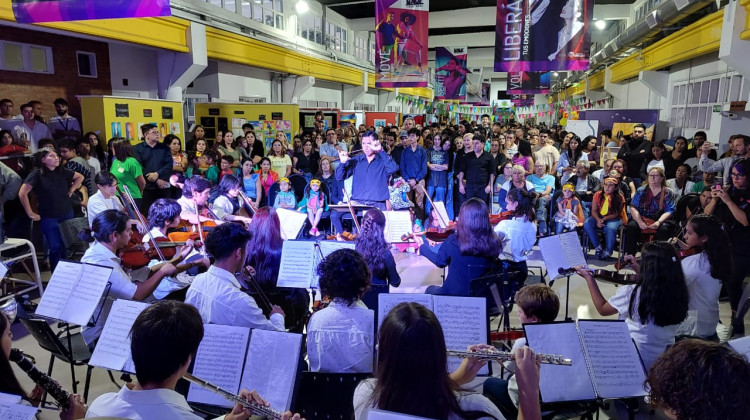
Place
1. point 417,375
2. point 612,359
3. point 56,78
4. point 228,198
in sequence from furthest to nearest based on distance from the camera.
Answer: point 56,78, point 228,198, point 612,359, point 417,375

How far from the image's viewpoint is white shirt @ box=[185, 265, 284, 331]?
8.70 feet

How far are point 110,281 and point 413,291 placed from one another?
3.22 meters

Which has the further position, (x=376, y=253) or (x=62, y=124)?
(x=62, y=124)

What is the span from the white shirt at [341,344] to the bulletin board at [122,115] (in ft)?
22.2

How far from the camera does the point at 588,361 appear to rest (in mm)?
2262

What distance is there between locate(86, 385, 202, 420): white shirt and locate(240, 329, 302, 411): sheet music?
0.53 m

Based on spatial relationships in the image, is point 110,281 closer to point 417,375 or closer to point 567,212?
point 417,375

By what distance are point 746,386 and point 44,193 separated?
20.6 ft

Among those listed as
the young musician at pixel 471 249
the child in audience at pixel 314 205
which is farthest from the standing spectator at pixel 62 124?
the young musician at pixel 471 249

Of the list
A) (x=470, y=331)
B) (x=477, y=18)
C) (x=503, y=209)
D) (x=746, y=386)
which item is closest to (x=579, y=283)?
(x=503, y=209)

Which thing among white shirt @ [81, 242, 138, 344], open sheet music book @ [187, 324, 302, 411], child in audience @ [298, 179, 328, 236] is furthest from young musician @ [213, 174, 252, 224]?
open sheet music book @ [187, 324, 302, 411]

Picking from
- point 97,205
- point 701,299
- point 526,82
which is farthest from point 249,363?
point 526,82

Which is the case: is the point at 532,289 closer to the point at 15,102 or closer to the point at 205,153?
the point at 205,153

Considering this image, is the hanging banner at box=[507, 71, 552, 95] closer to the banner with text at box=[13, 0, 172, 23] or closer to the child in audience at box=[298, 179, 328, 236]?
the child in audience at box=[298, 179, 328, 236]
